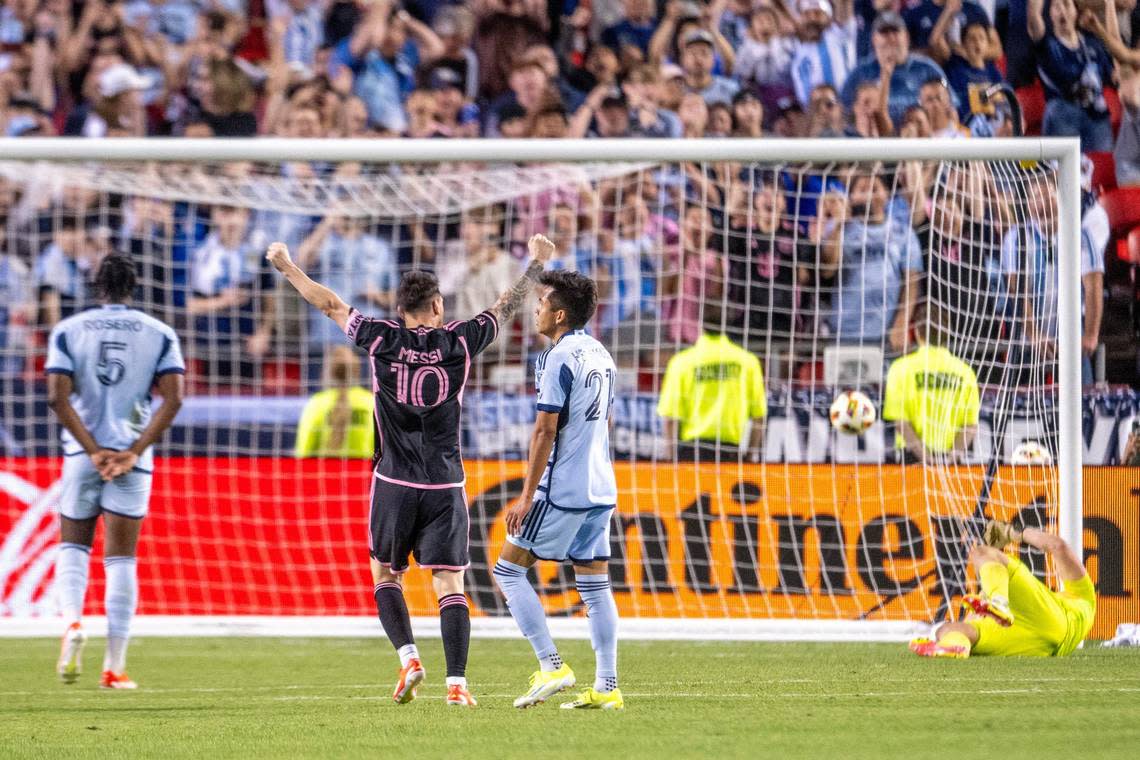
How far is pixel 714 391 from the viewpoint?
467 inches

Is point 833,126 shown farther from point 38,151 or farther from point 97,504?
point 97,504

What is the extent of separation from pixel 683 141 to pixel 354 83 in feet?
23.8

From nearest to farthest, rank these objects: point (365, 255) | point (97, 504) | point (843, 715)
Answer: point (843, 715)
point (97, 504)
point (365, 255)

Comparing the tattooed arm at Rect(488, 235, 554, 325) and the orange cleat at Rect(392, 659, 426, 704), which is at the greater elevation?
the tattooed arm at Rect(488, 235, 554, 325)

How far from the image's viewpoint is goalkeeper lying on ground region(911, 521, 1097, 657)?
9.11 meters

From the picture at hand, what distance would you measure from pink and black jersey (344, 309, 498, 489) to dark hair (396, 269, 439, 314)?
97 millimetres

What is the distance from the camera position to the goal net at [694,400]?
10805 millimetres

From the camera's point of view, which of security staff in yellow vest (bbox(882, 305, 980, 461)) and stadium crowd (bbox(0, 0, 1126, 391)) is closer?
security staff in yellow vest (bbox(882, 305, 980, 461))

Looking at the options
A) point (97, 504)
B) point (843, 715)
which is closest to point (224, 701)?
point (97, 504)

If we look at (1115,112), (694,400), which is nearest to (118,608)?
(694,400)

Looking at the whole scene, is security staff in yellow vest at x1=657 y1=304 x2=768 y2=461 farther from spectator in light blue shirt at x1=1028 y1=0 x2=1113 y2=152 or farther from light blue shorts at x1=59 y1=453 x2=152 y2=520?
light blue shorts at x1=59 y1=453 x2=152 y2=520

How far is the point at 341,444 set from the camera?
12.4m

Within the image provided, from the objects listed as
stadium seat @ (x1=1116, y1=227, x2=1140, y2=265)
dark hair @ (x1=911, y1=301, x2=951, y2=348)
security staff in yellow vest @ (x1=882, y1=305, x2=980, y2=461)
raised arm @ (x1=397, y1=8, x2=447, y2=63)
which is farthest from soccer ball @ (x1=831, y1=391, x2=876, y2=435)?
raised arm @ (x1=397, y1=8, x2=447, y2=63)

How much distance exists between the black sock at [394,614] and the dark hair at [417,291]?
123cm
